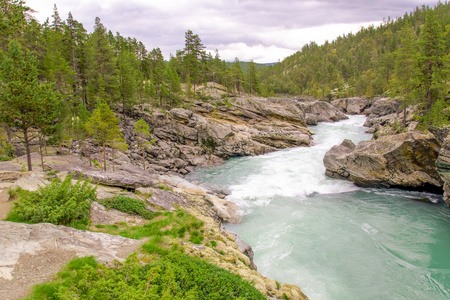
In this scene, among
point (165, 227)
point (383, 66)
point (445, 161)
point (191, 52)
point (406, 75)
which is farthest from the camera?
point (383, 66)

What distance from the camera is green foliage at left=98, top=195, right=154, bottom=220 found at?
46.7 ft

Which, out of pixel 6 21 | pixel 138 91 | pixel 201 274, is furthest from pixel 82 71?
pixel 201 274

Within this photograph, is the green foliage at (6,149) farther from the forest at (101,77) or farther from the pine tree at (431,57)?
the pine tree at (431,57)

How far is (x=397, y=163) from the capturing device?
80.5ft

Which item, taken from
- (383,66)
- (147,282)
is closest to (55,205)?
(147,282)

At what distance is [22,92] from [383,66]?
349ft

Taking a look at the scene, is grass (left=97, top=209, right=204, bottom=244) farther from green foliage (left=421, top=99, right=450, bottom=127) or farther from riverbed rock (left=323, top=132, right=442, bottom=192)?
green foliage (left=421, top=99, right=450, bottom=127)

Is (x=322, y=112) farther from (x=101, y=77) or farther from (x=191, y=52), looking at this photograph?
(x=101, y=77)

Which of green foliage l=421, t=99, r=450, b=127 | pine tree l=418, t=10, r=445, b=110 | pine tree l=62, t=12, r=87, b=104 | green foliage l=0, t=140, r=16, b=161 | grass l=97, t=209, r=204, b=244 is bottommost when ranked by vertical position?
grass l=97, t=209, r=204, b=244

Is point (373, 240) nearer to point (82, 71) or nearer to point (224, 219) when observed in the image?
point (224, 219)

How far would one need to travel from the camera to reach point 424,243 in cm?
1730

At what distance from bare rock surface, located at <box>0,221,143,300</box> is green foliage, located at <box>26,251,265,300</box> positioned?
1.71 feet

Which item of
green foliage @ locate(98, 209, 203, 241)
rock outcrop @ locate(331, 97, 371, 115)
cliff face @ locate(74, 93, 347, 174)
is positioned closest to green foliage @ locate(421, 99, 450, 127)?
cliff face @ locate(74, 93, 347, 174)

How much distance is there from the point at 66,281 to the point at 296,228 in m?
16.3
